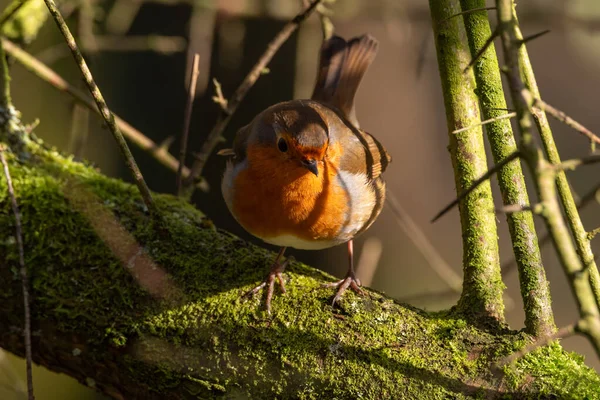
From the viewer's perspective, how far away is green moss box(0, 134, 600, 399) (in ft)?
6.19

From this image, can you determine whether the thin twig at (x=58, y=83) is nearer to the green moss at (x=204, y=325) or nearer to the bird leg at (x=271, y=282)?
the green moss at (x=204, y=325)

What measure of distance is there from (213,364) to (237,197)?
0.82 meters

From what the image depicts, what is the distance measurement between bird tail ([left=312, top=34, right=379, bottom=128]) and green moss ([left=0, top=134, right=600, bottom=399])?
3.91ft

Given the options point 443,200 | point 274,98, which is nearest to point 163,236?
point 274,98

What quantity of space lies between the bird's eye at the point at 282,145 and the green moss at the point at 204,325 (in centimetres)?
42

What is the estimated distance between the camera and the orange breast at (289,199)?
2541 mm

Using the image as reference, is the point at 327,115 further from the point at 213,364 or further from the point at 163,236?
the point at 213,364

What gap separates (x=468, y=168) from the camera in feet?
7.37

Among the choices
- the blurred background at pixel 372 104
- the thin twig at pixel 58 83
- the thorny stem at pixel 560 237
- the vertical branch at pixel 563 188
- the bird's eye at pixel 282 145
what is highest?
the blurred background at pixel 372 104

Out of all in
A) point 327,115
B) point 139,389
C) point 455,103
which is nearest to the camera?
point 139,389

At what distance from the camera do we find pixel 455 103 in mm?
2277

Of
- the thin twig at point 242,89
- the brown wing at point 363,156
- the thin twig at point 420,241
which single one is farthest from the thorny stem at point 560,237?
the thin twig at point 242,89

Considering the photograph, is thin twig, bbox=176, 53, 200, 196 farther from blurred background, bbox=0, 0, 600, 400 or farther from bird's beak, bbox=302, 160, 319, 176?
blurred background, bbox=0, 0, 600, 400

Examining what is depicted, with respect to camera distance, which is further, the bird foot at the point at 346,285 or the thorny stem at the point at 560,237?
the bird foot at the point at 346,285
